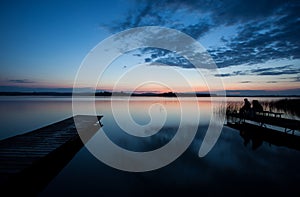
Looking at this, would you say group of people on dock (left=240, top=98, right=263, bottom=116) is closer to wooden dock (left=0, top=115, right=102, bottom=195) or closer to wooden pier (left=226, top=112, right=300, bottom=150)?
wooden pier (left=226, top=112, right=300, bottom=150)

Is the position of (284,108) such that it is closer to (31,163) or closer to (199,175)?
(199,175)

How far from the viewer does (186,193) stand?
481 cm

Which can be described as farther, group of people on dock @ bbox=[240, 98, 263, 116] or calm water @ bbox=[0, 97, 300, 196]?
group of people on dock @ bbox=[240, 98, 263, 116]

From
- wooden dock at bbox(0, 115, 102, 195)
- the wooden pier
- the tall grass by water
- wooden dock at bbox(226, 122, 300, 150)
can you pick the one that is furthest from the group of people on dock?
wooden dock at bbox(0, 115, 102, 195)

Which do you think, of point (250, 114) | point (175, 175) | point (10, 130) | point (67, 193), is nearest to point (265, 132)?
point (250, 114)

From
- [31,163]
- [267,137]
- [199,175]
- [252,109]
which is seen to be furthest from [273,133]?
[31,163]

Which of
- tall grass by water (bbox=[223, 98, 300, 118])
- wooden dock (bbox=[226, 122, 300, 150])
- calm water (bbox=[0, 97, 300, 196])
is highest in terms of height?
tall grass by water (bbox=[223, 98, 300, 118])

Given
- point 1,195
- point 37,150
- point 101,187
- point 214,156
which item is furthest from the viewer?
point 214,156

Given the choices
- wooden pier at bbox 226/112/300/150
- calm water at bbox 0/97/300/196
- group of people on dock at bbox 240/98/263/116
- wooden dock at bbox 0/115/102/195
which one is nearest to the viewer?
wooden dock at bbox 0/115/102/195

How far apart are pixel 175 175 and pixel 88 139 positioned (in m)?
5.95

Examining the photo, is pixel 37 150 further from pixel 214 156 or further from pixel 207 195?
pixel 214 156

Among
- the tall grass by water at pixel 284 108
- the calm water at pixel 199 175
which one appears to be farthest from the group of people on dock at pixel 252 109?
the tall grass by water at pixel 284 108

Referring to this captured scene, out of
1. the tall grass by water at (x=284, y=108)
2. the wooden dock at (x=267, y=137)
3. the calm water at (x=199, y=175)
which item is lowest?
the calm water at (x=199, y=175)

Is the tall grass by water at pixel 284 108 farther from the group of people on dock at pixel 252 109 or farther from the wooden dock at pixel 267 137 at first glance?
the wooden dock at pixel 267 137
